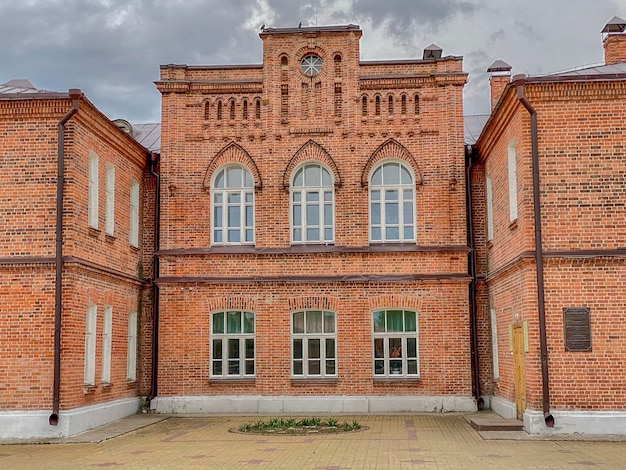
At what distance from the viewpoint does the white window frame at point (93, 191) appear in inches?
690

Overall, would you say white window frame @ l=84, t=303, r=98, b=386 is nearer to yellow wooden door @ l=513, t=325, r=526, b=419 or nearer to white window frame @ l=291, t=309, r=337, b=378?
white window frame @ l=291, t=309, r=337, b=378

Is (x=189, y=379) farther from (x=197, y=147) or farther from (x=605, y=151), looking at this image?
(x=605, y=151)

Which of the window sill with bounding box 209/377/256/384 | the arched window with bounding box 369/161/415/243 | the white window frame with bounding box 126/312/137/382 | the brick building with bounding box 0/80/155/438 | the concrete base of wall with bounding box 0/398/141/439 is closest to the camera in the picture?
the concrete base of wall with bounding box 0/398/141/439

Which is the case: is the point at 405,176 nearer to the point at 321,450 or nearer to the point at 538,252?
the point at 538,252

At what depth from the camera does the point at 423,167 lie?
20.5 m

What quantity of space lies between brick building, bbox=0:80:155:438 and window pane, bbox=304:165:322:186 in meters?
5.31

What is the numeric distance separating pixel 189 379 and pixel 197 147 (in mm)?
6046

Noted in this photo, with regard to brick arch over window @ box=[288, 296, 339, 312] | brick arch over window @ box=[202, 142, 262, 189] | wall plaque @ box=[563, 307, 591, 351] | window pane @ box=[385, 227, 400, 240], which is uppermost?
brick arch over window @ box=[202, 142, 262, 189]

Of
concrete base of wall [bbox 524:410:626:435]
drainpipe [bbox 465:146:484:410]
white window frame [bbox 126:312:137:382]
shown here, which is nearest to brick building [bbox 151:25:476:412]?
drainpipe [bbox 465:146:484:410]

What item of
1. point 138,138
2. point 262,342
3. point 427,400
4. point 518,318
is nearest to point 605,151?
point 518,318

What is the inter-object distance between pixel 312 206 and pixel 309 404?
199 inches

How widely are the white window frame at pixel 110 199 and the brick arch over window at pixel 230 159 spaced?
2.67m

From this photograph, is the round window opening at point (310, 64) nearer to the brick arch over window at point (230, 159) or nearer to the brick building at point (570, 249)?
the brick arch over window at point (230, 159)

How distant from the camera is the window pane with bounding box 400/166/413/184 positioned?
20625 millimetres
